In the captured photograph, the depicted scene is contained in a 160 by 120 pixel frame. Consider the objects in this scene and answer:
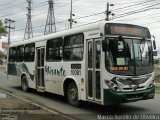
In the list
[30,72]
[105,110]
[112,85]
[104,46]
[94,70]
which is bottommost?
[105,110]

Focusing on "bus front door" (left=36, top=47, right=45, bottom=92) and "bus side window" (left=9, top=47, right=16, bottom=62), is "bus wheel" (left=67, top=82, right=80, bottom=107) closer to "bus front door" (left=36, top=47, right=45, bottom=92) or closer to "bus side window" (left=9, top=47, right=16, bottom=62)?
"bus front door" (left=36, top=47, right=45, bottom=92)

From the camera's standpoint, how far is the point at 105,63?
451 inches

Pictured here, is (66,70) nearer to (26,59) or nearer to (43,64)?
(43,64)

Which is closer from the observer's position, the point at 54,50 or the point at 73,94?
the point at 73,94

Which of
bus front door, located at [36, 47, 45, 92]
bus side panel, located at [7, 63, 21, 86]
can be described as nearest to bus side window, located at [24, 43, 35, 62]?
bus front door, located at [36, 47, 45, 92]

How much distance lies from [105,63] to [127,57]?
79 centimetres

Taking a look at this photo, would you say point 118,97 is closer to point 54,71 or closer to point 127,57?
point 127,57

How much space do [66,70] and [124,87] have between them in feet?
10.5

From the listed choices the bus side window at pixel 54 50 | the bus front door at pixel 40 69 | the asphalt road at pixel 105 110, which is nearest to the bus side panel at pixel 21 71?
the bus front door at pixel 40 69

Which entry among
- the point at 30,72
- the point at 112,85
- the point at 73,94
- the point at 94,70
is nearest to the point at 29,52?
the point at 30,72

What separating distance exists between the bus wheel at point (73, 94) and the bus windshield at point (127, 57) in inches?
94.4

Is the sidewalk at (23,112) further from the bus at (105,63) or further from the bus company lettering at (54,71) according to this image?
the bus company lettering at (54,71)

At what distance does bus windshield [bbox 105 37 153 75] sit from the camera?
11469 mm

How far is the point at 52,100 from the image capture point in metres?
15.7
